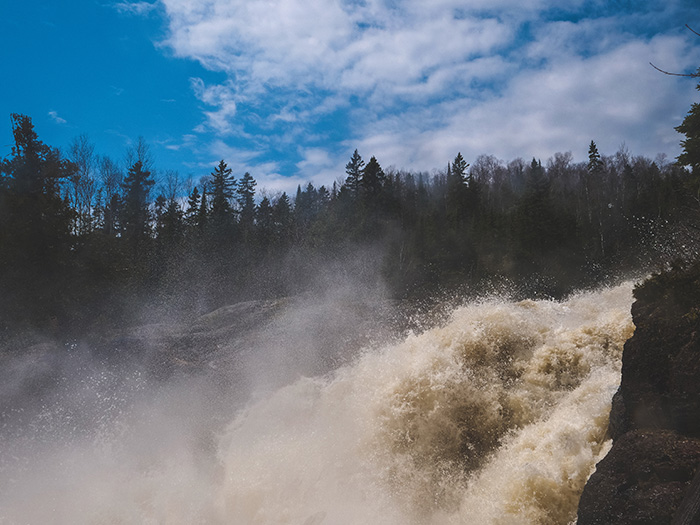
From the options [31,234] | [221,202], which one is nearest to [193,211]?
[221,202]

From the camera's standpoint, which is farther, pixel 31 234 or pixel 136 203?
pixel 136 203

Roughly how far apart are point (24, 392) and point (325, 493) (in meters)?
8.08

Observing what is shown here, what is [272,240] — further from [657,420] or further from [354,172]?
[657,420]

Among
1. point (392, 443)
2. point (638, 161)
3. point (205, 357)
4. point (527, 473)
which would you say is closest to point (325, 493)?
point (392, 443)

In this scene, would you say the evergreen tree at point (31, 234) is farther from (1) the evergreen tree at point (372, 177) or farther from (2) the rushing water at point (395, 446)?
(1) the evergreen tree at point (372, 177)

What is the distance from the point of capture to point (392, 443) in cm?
765

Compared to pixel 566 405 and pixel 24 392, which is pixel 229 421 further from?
pixel 566 405

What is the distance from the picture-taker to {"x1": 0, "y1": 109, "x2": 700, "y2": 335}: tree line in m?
16.4

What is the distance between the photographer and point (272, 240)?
135ft

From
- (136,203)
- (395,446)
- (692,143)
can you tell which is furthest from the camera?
(136,203)

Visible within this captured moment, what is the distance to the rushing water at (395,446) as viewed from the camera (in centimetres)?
594

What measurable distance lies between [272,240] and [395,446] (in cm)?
3466

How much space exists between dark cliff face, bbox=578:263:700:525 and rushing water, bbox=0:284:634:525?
0.71 meters

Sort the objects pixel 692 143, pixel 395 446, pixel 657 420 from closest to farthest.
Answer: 1. pixel 657 420
2. pixel 395 446
3. pixel 692 143
